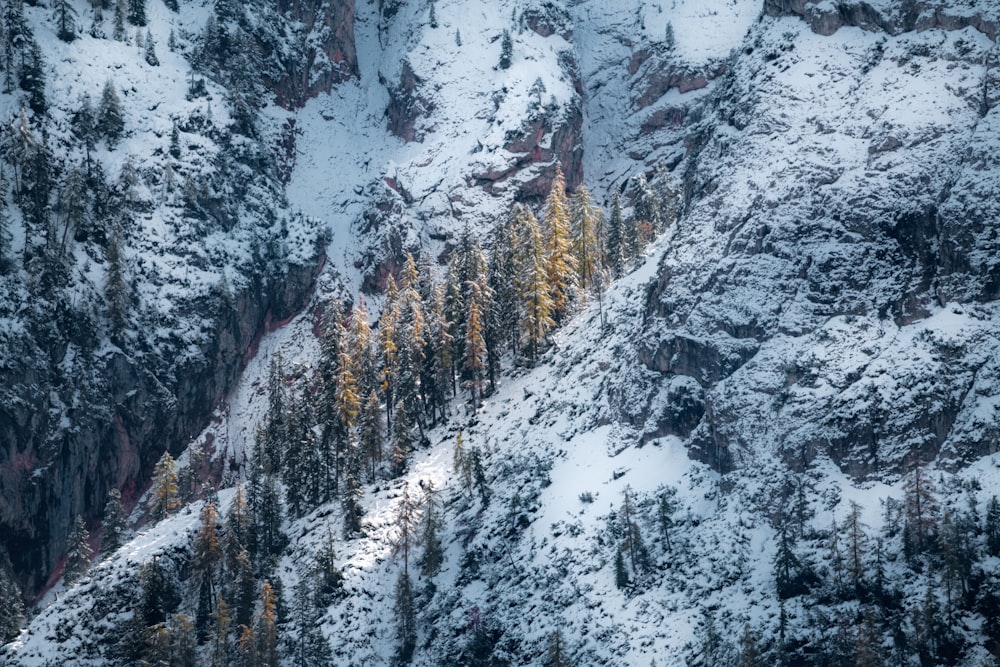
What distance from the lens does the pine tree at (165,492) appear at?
75000 millimetres

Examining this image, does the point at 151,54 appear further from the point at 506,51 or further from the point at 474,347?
the point at 474,347

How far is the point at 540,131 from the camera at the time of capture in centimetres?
11081

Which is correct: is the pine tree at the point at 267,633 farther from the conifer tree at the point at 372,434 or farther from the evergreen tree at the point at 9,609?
the evergreen tree at the point at 9,609

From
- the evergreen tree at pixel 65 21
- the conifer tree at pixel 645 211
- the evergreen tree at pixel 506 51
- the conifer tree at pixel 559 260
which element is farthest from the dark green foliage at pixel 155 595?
the evergreen tree at pixel 506 51

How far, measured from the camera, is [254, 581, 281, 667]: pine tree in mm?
57094

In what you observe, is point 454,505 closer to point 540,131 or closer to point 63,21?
point 540,131

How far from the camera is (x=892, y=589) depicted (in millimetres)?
46031

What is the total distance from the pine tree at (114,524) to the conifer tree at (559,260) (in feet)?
124

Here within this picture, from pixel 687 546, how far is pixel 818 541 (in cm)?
745

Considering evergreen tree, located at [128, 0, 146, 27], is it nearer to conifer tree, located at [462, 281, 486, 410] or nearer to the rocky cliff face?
conifer tree, located at [462, 281, 486, 410]

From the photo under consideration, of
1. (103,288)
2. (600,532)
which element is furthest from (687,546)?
(103,288)

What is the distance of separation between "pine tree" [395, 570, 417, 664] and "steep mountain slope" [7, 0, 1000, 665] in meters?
0.75

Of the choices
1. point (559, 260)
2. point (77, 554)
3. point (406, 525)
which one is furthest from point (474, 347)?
point (77, 554)

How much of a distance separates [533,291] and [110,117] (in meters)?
49.5
